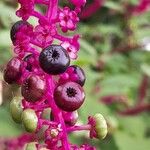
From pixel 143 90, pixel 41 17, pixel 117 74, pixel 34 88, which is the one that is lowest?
pixel 143 90

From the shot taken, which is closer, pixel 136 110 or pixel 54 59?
pixel 54 59

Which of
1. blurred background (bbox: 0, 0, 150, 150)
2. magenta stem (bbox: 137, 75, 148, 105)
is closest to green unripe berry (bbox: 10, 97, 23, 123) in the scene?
blurred background (bbox: 0, 0, 150, 150)

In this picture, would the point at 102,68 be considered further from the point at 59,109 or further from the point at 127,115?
the point at 59,109

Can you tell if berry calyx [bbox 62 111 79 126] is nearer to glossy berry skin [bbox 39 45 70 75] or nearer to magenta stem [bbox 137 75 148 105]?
glossy berry skin [bbox 39 45 70 75]

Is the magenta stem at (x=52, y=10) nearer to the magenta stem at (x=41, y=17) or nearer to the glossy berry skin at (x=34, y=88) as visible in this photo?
the magenta stem at (x=41, y=17)

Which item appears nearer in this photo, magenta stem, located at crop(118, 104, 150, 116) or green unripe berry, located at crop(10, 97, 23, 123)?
green unripe berry, located at crop(10, 97, 23, 123)

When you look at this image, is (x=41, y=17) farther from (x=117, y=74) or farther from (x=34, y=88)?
(x=117, y=74)

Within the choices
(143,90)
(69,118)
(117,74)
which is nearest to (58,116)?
(69,118)

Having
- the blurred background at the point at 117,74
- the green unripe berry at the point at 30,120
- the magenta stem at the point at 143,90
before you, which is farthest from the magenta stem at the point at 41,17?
the magenta stem at the point at 143,90
